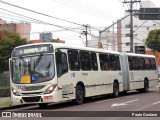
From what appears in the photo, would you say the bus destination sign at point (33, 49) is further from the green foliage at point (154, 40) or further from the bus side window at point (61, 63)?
the green foliage at point (154, 40)

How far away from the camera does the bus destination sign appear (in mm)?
19547

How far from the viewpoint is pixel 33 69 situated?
63.4ft

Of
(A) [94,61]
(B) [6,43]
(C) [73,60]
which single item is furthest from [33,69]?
(B) [6,43]

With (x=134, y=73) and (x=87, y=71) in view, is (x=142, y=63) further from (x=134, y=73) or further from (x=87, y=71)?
(x=87, y=71)

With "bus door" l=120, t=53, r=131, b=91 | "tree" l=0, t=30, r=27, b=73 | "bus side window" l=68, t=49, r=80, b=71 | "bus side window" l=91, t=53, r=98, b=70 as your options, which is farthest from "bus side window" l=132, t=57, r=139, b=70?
"tree" l=0, t=30, r=27, b=73

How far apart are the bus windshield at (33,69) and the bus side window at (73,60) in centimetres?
151

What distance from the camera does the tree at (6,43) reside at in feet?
143

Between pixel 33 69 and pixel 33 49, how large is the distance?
109 centimetres

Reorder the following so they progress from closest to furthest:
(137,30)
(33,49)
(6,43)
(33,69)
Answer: (33,69) → (33,49) → (6,43) → (137,30)

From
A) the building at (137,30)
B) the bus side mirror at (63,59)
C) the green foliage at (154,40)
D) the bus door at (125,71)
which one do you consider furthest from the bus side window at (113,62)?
the building at (137,30)

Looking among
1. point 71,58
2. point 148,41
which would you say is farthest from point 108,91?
point 148,41

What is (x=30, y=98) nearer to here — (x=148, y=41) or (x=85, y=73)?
(x=85, y=73)

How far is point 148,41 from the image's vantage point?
81250mm

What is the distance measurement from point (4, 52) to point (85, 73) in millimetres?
24967
